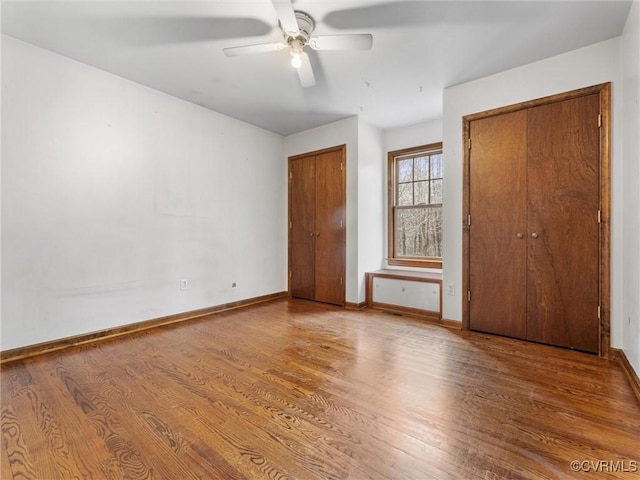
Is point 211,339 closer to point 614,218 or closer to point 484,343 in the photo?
point 484,343

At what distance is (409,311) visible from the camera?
366 cm

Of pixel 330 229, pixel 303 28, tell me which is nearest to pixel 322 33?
pixel 303 28

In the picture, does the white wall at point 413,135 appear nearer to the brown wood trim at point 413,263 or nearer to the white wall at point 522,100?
the white wall at point 522,100

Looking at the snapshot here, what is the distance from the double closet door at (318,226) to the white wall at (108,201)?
0.78m

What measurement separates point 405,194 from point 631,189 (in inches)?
100

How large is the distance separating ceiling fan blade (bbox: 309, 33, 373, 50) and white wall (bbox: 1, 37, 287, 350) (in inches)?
83.4

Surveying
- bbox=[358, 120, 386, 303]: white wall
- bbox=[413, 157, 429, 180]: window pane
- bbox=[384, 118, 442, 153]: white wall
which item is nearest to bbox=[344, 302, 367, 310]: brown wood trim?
bbox=[358, 120, 386, 303]: white wall

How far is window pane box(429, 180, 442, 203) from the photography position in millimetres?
4074

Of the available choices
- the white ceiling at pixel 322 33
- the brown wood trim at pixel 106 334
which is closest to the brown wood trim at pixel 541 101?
the white ceiling at pixel 322 33

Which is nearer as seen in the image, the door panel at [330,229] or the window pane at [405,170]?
the door panel at [330,229]

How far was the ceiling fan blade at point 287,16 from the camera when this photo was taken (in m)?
1.74

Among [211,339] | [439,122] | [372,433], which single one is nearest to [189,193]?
[211,339]

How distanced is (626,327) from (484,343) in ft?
3.22

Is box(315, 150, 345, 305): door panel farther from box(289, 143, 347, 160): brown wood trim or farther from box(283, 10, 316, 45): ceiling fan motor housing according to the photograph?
box(283, 10, 316, 45): ceiling fan motor housing
